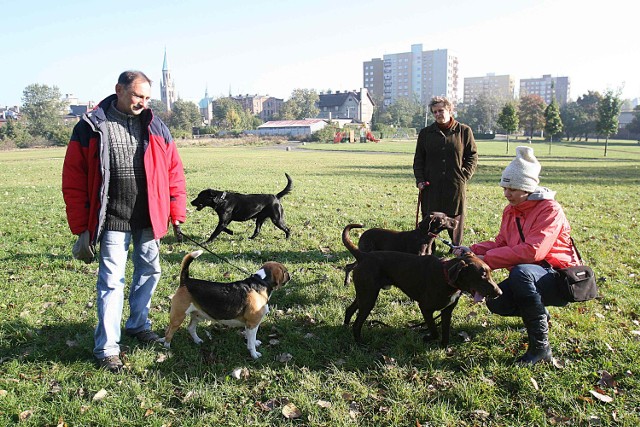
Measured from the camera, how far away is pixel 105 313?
3.65 m

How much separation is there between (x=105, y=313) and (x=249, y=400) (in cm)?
142

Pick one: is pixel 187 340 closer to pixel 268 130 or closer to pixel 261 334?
pixel 261 334

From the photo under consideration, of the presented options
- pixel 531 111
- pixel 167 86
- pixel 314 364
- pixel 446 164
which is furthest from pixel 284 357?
pixel 167 86

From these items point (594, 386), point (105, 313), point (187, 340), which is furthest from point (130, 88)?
point (594, 386)

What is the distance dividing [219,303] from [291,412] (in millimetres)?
1108

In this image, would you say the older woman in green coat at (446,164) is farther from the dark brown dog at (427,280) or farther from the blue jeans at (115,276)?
the blue jeans at (115,276)

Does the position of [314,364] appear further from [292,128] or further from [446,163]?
[292,128]

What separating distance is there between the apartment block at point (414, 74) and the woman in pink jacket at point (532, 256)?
6873 inches

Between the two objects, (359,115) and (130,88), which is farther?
(359,115)

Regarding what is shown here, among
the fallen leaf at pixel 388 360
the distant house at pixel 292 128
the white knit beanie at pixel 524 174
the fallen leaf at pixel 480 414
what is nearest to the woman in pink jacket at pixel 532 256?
the white knit beanie at pixel 524 174

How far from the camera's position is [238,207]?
790 centimetres

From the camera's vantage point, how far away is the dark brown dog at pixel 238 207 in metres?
7.78

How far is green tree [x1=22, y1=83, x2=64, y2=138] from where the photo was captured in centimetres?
8225

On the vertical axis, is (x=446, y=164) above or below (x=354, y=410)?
above
